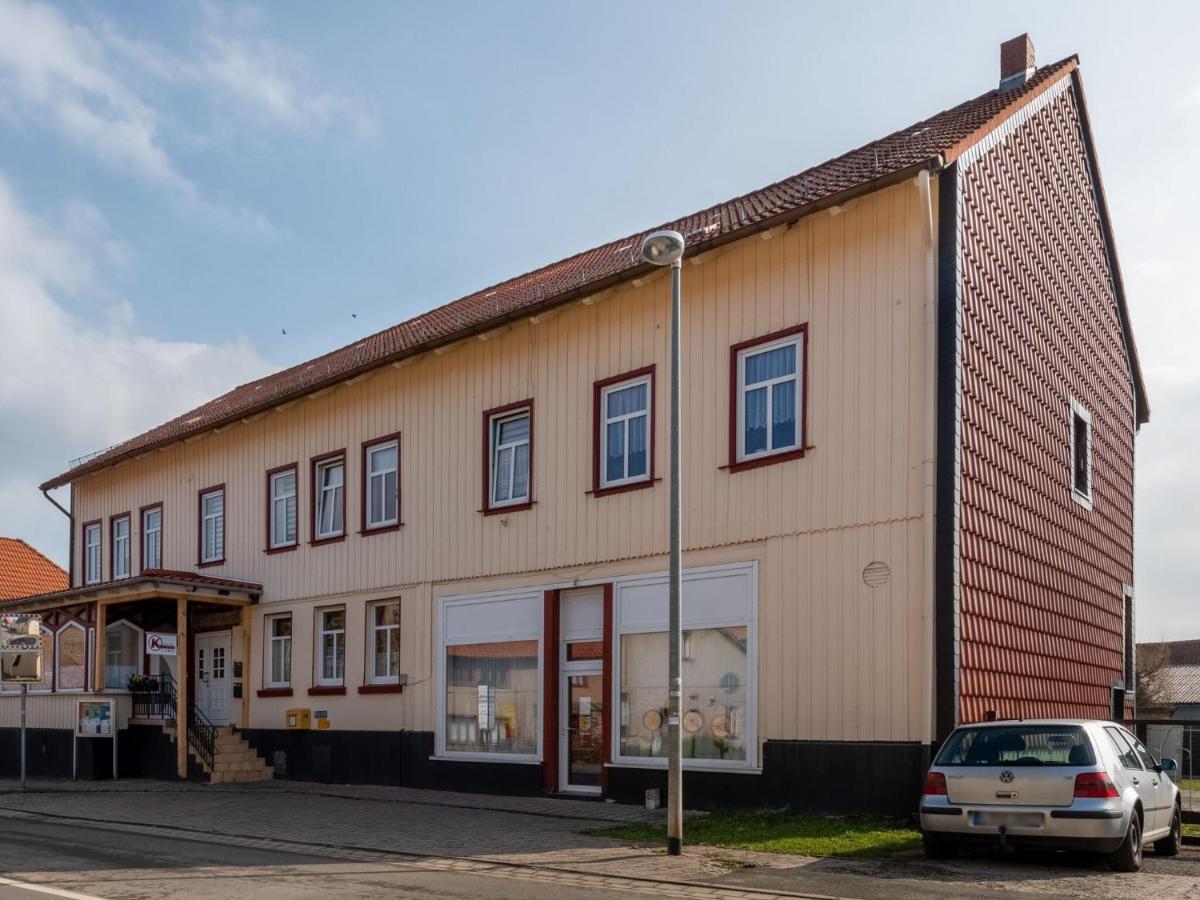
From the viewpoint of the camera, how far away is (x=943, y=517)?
1542 cm

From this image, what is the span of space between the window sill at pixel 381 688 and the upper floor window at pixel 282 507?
3.80m

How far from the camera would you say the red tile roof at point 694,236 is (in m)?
16.7

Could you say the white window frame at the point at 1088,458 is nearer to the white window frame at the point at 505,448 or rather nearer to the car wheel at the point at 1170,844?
the car wheel at the point at 1170,844

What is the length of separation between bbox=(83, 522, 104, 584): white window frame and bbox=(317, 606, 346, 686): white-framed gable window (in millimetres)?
10400

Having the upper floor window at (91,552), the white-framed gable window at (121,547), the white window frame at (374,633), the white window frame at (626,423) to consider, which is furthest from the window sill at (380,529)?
the upper floor window at (91,552)

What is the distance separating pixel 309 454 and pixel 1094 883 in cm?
1796

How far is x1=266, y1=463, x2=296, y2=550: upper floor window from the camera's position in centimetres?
2648

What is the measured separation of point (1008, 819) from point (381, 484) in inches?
579

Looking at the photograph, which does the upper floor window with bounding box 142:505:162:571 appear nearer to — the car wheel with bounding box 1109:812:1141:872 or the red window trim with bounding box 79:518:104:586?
the red window trim with bounding box 79:518:104:586

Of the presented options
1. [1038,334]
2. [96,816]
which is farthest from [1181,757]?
[96,816]

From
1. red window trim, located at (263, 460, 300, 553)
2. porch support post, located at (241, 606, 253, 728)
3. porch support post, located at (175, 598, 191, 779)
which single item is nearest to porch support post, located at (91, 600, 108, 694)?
porch support post, located at (175, 598, 191, 779)

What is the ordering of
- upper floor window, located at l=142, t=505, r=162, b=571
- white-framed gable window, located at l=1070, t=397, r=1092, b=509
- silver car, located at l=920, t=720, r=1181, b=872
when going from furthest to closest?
1. upper floor window, located at l=142, t=505, r=162, b=571
2. white-framed gable window, located at l=1070, t=397, r=1092, b=509
3. silver car, located at l=920, t=720, r=1181, b=872

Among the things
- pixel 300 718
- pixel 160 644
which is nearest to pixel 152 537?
pixel 160 644

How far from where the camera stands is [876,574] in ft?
52.0
